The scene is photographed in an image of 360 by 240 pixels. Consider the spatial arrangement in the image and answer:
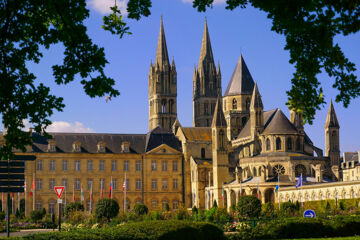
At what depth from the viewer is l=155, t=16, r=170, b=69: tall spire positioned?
10862cm

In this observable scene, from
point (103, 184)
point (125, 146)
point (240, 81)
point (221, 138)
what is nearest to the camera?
point (221, 138)

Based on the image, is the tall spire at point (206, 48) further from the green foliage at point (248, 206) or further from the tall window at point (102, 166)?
the green foliage at point (248, 206)

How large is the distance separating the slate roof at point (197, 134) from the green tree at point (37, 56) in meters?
70.6

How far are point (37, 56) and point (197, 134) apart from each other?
7306cm

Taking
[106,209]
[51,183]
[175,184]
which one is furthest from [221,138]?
[106,209]

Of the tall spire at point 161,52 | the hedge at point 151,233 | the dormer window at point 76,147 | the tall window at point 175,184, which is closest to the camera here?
the hedge at point 151,233

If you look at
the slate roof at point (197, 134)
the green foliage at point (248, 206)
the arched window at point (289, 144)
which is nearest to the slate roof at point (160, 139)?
the slate roof at point (197, 134)

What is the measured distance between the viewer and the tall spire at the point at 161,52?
356 feet

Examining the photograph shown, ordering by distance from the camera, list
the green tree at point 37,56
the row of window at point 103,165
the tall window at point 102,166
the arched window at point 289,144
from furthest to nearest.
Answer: the tall window at point 102,166
the row of window at point 103,165
the arched window at point 289,144
the green tree at point 37,56

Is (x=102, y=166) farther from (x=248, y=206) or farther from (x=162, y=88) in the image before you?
(x=248, y=206)

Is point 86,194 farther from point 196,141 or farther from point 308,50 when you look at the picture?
point 308,50

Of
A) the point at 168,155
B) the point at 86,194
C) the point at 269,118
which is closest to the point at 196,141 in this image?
the point at 168,155

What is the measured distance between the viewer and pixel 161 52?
359 feet

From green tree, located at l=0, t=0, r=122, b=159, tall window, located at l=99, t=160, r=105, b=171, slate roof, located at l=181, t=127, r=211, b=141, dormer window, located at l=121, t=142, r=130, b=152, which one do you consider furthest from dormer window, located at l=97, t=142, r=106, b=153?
green tree, located at l=0, t=0, r=122, b=159
